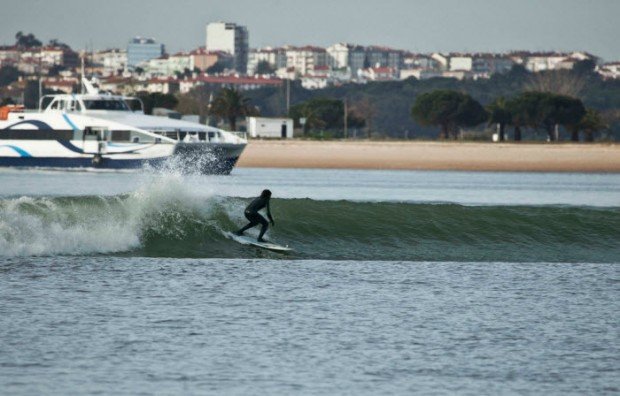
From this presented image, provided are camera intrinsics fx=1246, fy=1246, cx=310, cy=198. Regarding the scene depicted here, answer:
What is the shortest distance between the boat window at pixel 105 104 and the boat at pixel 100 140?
0.19ft

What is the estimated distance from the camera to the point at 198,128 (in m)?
71.5

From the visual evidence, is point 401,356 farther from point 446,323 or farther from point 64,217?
→ point 64,217

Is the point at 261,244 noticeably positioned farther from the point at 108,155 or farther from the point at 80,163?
the point at 80,163

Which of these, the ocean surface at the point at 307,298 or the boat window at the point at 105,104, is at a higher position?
the boat window at the point at 105,104

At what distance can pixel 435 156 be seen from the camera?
10300 cm

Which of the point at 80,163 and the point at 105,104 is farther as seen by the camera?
the point at 105,104

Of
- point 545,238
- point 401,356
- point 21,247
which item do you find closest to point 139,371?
point 401,356

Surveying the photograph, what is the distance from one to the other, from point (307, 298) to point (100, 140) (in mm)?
50594

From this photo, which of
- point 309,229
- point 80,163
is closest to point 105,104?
point 80,163

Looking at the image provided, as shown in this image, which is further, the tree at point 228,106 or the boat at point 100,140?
the tree at point 228,106

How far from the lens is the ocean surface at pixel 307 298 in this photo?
52.9 ft

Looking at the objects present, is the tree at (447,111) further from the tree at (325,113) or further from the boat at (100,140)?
the boat at (100,140)

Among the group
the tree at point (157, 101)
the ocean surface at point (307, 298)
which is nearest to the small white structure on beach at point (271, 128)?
the tree at point (157, 101)

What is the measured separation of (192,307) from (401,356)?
4.87 m
